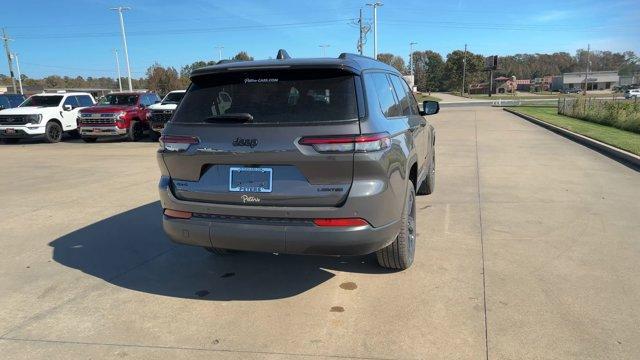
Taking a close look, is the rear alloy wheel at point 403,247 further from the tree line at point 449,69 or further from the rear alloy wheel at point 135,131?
the tree line at point 449,69

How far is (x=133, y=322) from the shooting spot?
3.47 meters

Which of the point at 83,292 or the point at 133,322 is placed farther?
the point at 83,292

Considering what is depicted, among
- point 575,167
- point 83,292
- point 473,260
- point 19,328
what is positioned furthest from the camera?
point 575,167

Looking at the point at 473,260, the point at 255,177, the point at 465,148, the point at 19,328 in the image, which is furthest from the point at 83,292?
the point at 465,148

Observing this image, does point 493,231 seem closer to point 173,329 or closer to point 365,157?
point 365,157

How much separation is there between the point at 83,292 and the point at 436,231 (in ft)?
11.9

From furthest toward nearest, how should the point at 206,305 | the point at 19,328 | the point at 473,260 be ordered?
the point at 473,260
the point at 206,305
the point at 19,328

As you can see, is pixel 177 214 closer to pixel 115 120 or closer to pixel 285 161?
pixel 285 161

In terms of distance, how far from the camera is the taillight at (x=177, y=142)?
Answer: 11.6ft

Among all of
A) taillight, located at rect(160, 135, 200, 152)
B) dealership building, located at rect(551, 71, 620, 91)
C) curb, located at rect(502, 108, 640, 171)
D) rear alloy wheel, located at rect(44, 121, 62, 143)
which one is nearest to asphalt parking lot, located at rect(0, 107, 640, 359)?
taillight, located at rect(160, 135, 200, 152)

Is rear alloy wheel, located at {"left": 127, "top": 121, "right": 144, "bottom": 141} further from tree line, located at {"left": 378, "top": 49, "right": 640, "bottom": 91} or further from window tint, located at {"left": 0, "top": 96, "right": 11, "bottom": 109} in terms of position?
tree line, located at {"left": 378, "top": 49, "right": 640, "bottom": 91}

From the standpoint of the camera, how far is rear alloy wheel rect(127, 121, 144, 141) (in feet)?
55.8

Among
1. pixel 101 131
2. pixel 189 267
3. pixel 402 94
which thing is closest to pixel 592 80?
pixel 101 131

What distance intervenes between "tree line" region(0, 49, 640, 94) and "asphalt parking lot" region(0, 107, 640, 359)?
75962 millimetres
